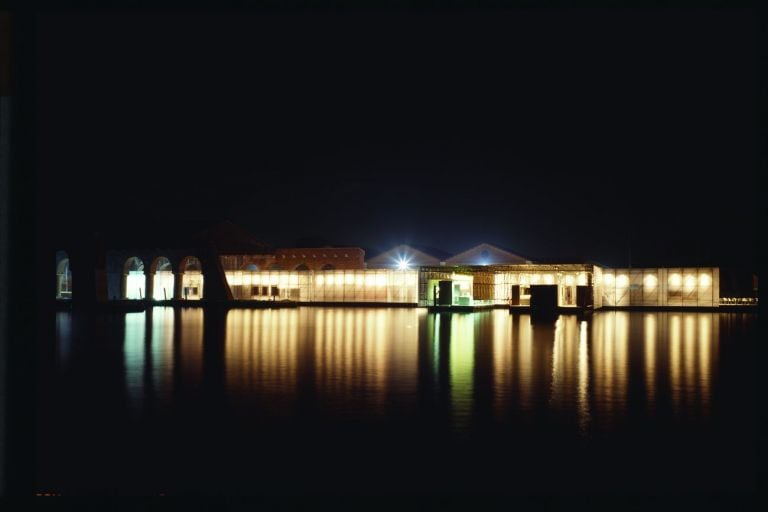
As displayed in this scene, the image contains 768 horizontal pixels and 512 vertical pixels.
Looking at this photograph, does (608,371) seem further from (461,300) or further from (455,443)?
(461,300)

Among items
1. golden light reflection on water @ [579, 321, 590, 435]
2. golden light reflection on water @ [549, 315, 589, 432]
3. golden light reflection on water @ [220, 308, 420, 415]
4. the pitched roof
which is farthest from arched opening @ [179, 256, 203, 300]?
golden light reflection on water @ [579, 321, 590, 435]

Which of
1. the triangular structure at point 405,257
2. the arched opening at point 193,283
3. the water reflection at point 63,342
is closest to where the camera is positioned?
the water reflection at point 63,342

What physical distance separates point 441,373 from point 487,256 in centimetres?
4204

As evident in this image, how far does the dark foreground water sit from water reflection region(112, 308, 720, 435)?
0.05 metres

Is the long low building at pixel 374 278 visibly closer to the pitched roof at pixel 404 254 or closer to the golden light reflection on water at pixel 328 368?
the pitched roof at pixel 404 254

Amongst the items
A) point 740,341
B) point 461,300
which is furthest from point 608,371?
point 461,300

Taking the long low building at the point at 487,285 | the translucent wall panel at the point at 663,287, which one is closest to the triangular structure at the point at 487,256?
the long low building at the point at 487,285

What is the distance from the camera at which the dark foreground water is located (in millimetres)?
6180

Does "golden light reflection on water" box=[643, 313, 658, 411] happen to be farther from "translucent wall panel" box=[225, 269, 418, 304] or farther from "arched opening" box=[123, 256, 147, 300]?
"arched opening" box=[123, 256, 147, 300]

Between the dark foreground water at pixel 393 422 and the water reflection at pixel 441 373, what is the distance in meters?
0.05

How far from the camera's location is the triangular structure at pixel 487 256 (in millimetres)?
53219

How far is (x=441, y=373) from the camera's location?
12.3 meters

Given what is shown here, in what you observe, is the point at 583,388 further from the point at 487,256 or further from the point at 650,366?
the point at 487,256

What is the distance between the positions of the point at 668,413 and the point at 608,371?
3.87 m
